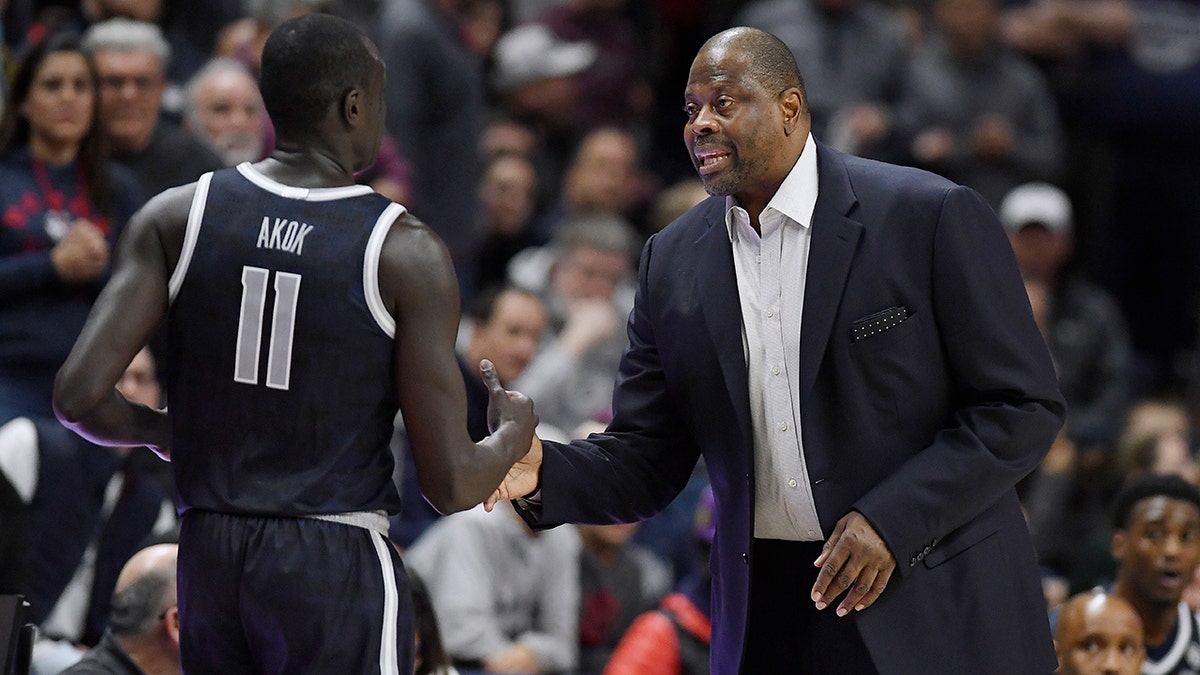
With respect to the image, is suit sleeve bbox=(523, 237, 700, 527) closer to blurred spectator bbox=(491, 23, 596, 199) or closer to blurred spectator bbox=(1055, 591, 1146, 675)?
blurred spectator bbox=(1055, 591, 1146, 675)

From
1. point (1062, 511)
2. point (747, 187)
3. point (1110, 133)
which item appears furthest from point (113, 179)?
point (1110, 133)

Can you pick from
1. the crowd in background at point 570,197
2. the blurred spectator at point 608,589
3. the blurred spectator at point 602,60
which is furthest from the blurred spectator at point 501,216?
the blurred spectator at point 608,589

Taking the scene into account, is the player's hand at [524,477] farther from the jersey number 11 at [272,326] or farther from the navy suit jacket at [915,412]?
the jersey number 11 at [272,326]

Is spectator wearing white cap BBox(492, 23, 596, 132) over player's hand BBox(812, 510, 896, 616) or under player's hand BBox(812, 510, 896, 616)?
over

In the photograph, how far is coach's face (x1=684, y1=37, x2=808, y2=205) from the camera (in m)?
4.01

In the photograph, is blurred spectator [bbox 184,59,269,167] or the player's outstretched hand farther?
blurred spectator [bbox 184,59,269,167]

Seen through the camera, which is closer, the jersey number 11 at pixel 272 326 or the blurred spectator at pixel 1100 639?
the jersey number 11 at pixel 272 326

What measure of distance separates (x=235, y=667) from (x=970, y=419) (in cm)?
163

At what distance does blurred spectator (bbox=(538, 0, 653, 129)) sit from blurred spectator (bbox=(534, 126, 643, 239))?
22.6 inches

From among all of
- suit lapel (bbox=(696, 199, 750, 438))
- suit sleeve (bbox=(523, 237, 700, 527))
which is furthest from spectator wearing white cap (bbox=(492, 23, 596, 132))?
suit lapel (bbox=(696, 199, 750, 438))

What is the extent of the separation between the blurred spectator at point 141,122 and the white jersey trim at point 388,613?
3.80m

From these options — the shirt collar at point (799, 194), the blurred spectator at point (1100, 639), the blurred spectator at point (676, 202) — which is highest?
the shirt collar at point (799, 194)

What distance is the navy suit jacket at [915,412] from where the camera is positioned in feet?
12.7

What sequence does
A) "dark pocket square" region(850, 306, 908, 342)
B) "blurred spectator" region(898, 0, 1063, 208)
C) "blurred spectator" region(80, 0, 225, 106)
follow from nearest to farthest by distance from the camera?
"dark pocket square" region(850, 306, 908, 342) → "blurred spectator" region(80, 0, 225, 106) → "blurred spectator" region(898, 0, 1063, 208)
